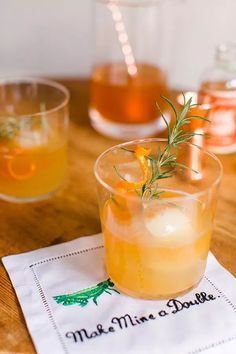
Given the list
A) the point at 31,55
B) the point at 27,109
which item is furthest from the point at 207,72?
the point at 31,55

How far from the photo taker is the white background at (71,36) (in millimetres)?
1156

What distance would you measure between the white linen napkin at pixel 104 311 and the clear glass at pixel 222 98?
28cm

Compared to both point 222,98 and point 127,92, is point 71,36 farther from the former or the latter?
point 222,98

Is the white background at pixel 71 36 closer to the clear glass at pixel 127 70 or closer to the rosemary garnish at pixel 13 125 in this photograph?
the clear glass at pixel 127 70

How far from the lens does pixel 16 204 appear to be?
0.85m

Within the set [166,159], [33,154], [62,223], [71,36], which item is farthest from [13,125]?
[71,36]

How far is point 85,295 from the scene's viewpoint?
67 centimetres

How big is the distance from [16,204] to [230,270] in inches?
12.7

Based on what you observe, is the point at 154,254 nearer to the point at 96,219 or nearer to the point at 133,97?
the point at 96,219

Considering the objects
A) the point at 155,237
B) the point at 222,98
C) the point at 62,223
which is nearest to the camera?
the point at 155,237

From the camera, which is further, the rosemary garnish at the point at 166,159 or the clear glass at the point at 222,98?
the clear glass at the point at 222,98

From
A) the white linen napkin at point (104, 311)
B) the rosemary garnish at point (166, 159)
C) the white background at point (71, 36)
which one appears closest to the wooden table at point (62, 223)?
the white linen napkin at point (104, 311)

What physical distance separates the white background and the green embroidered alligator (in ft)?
1.85

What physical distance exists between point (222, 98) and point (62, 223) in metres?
0.33
